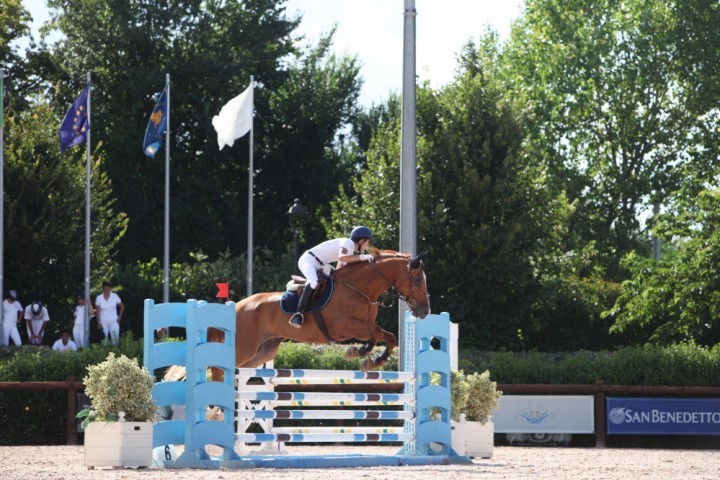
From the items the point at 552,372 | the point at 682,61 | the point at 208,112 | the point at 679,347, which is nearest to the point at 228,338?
the point at 552,372

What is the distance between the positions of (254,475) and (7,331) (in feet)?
46.5

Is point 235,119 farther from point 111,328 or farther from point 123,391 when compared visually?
point 123,391

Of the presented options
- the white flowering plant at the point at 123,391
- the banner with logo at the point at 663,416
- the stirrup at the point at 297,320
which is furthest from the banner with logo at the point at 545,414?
the white flowering plant at the point at 123,391

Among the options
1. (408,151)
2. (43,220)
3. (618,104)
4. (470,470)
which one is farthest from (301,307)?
(618,104)

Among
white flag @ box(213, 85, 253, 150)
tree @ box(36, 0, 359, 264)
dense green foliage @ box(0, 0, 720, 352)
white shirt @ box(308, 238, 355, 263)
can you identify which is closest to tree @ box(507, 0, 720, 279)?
dense green foliage @ box(0, 0, 720, 352)

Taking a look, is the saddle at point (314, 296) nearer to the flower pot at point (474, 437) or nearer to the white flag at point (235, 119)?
the flower pot at point (474, 437)

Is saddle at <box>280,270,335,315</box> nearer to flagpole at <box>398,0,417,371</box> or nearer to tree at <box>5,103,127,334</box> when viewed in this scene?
flagpole at <box>398,0,417,371</box>

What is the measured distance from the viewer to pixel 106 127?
114ft

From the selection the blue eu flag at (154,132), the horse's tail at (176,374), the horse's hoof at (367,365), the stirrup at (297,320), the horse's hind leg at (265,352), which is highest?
the blue eu flag at (154,132)

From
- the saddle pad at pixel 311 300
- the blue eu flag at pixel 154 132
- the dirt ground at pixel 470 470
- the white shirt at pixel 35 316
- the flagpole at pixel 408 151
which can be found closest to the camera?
the dirt ground at pixel 470 470

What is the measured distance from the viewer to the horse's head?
11430mm

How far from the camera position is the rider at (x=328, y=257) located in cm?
1177

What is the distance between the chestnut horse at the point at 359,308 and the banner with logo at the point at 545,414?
6243 millimetres

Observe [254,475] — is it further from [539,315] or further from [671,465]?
[539,315]
